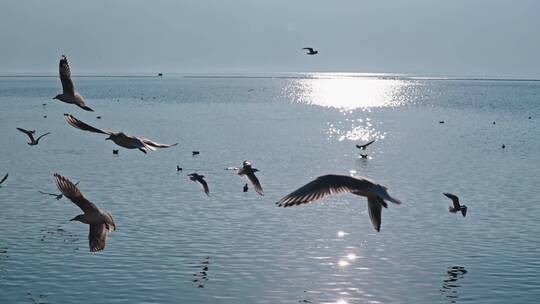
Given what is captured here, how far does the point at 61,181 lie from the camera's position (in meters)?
21.9

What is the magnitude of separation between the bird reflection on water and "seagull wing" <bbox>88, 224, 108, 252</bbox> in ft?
79.1

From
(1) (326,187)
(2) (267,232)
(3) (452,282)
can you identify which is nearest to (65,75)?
(1) (326,187)

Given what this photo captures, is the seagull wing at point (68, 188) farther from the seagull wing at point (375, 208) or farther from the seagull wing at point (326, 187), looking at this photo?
the seagull wing at point (375, 208)

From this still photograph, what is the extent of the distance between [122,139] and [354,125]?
15263 centimetres

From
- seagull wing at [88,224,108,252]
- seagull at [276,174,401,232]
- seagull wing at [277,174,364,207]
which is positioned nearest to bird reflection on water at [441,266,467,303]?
seagull at [276,174,401,232]

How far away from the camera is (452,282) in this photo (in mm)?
44656

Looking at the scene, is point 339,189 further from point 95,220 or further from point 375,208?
point 95,220

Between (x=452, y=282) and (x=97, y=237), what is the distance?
27.0 meters

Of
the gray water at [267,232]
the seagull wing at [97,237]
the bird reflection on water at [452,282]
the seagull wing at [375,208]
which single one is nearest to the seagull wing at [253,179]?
the seagull wing at [97,237]

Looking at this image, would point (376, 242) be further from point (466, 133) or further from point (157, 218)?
point (466, 133)

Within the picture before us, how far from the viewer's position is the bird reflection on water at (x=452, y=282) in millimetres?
42688

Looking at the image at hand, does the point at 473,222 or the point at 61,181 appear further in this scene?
the point at 473,222

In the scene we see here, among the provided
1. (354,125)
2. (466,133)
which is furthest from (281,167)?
(354,125)

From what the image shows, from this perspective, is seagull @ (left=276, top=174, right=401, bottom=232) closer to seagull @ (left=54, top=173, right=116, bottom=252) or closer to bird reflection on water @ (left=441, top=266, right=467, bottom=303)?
seagull @ (left=54, top=173, right=116, bottom=252)
